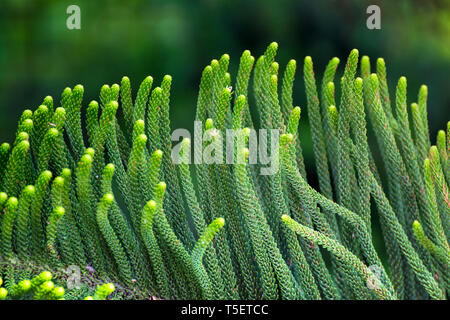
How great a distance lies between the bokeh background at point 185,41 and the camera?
5.53 feet

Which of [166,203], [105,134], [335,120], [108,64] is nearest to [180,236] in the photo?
[166,203]

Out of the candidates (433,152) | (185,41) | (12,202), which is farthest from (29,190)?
(185,41)

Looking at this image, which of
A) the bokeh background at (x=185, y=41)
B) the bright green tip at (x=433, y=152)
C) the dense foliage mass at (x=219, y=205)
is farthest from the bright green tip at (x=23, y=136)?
Result: the bokeh background at (x=185, y=41)

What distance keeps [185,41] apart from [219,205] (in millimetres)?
1139

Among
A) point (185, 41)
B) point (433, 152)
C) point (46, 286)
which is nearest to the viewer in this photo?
point (46, 286)

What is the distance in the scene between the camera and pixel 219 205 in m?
0.69

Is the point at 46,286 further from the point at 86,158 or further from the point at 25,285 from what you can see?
the point at 86,158

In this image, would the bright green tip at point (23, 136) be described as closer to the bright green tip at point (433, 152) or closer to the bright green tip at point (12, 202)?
the bright green tip at point (12, 202)

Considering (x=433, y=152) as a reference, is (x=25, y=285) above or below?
below

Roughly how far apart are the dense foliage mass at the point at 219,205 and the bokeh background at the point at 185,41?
0.91 m

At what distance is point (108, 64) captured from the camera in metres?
1.70

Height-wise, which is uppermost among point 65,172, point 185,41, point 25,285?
point 185,41

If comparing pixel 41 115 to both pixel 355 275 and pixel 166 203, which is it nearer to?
pixel 166 203
